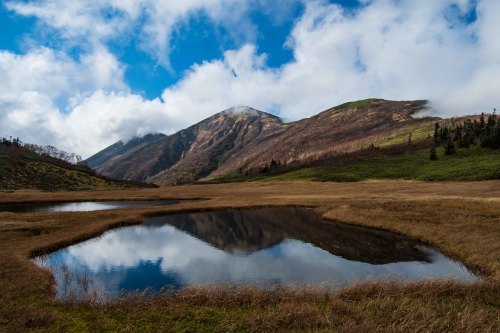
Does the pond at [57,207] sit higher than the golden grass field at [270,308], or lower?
higher

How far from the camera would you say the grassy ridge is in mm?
124537

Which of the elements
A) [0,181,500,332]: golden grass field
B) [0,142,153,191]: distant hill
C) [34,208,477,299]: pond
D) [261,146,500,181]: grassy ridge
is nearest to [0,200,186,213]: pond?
[34,208,477,299]: pond

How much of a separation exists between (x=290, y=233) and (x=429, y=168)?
125 m

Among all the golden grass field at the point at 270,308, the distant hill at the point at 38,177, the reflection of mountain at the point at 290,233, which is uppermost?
the distant hill at the point at 38,177

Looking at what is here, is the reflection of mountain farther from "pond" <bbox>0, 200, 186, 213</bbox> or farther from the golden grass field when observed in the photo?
"pond" <bbox>0, 200, 186, 213</bbox>

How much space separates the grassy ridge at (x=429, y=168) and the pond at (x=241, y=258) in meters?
90.6

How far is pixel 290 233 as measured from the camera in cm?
5478

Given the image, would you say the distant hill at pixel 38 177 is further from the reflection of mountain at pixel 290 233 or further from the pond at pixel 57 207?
the reflection of mountain at pixel 290 233

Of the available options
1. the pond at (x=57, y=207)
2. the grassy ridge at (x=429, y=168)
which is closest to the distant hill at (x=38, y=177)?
the pond at (x=57, y=207)

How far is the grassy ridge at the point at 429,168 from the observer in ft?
409

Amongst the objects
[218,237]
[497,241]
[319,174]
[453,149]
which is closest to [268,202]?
[218,237]

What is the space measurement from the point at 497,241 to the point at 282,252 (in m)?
22.6

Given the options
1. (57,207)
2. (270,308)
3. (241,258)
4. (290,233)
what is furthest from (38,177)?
(270,308)

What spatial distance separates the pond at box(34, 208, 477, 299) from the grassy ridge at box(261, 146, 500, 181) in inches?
3566
